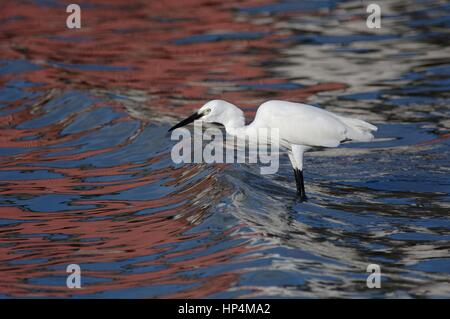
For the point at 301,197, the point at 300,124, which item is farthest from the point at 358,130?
the point at 301,197

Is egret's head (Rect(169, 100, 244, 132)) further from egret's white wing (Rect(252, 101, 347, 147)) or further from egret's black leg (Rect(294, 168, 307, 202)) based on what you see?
egret's black leg (Rect(294, 168, 307, 202))

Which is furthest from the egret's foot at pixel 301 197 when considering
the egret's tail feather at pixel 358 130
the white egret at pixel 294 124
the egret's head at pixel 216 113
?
the egret's head at pixel 216 113

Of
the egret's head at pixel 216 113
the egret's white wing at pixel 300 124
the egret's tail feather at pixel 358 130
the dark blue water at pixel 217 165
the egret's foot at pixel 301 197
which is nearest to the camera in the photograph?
the dark blue water at pixel 217 165

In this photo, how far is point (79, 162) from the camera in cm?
1307

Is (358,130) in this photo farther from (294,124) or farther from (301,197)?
(301,197)

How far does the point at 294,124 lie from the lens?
9734 millimetres

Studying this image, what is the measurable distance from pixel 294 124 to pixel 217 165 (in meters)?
2.15

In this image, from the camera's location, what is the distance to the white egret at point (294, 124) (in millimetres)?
9648

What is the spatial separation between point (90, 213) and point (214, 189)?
1.44m

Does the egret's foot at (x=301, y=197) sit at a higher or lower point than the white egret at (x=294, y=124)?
lower

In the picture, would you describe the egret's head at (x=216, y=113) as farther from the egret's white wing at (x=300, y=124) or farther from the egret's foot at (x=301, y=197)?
the egret's foot at (x=301, y=197)

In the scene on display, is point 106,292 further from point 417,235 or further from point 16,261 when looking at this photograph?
point 417,235

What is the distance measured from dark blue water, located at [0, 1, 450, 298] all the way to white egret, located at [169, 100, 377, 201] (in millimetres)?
769

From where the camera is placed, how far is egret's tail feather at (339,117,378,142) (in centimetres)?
992
